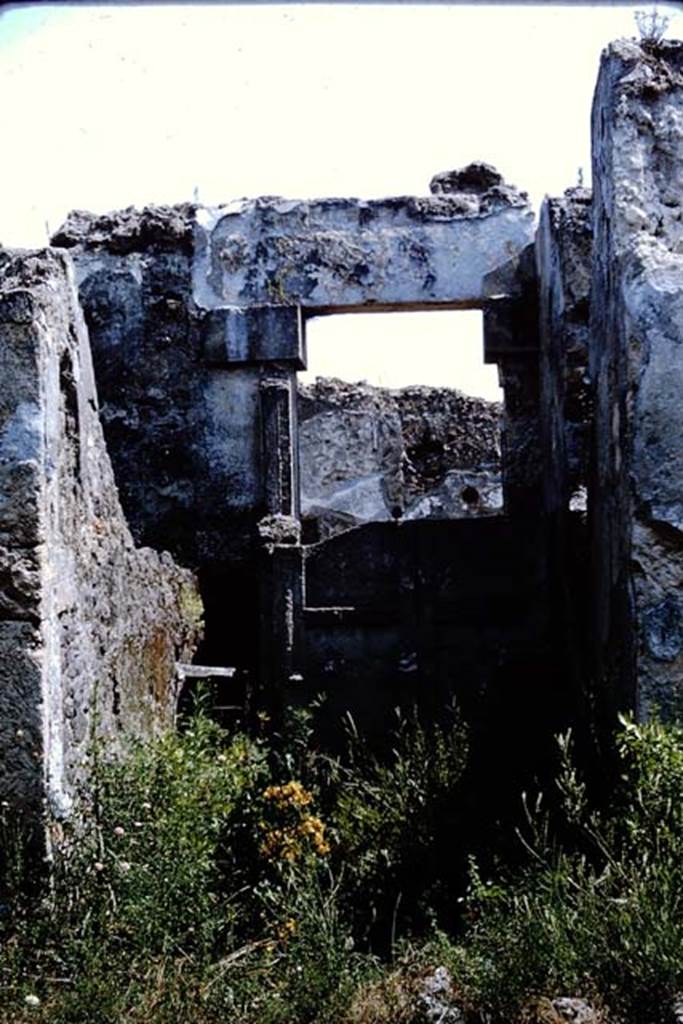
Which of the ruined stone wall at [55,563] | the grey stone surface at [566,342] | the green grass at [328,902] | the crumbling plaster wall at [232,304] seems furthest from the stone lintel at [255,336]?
the green grass at [328,902]

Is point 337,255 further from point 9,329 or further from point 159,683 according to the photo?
point 9,329

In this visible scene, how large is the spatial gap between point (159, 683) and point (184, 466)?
301 cm

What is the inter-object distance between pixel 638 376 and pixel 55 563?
2402mm

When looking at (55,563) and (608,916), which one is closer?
(608,916)

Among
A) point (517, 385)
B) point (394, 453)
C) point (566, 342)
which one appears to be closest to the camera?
point (566, 342)

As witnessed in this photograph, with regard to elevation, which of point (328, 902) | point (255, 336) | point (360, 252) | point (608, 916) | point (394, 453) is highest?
point (360, 252)

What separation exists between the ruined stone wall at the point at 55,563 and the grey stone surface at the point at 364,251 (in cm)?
363

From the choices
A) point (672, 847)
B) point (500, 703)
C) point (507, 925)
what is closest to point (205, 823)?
point (507, 925)

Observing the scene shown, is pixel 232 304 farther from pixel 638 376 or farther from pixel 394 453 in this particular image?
pixel 638 376

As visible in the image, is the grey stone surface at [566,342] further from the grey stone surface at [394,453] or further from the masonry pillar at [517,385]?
the grey stone surface at [394,453]

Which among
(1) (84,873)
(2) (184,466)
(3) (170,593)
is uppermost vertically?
(2) (184,466)

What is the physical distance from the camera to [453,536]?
8.48 metres

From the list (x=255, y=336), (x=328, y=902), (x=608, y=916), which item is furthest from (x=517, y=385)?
(x=608, y=916)

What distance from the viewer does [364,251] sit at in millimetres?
10484
